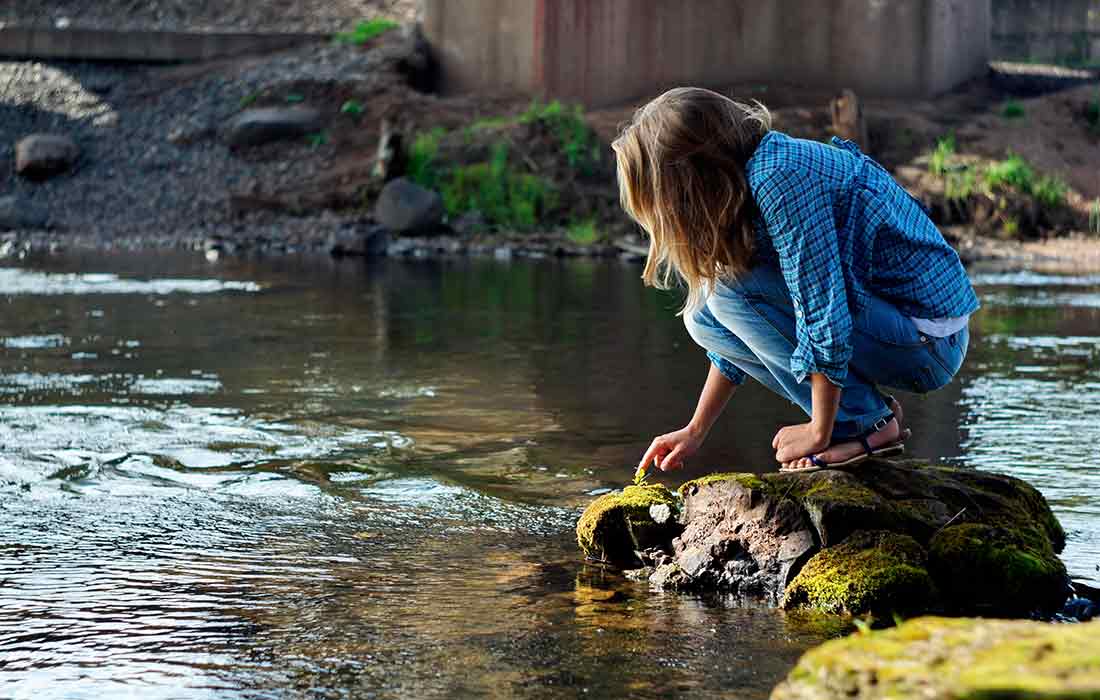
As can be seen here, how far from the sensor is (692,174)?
338 centimetres

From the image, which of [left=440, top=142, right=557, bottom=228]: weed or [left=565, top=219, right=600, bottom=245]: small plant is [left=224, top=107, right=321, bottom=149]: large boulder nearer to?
[left=440, top=142, right=557, bottom=228]: weed

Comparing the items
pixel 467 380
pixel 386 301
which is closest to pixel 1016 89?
pixel 386 301

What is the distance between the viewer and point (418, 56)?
71.8ft

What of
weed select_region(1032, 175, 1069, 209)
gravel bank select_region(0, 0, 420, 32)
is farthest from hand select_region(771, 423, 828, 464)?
gravel bank select_region(0, 0, 420, 32)

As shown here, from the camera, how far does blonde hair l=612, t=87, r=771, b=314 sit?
3367 mm

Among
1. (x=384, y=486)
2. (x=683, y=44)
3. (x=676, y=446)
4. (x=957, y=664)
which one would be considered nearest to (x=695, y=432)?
(x=676, y=446)

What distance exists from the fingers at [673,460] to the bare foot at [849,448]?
27 centimetres

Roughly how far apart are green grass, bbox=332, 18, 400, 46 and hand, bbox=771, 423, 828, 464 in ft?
65.2

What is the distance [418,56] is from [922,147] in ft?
25.3

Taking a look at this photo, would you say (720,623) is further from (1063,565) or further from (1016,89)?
(1016,89)

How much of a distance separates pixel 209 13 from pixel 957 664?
24167mm

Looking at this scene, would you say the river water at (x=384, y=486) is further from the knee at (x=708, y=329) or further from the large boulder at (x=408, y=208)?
the large boulder at (x=408, y=208)

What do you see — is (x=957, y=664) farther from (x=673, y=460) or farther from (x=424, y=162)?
(x=424, y=162)

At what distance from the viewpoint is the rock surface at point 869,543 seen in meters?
3.35
